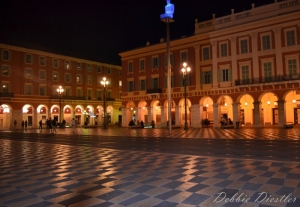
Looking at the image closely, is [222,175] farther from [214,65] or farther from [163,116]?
[163,116]

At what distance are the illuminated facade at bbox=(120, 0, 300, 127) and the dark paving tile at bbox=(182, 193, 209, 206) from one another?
2935cm

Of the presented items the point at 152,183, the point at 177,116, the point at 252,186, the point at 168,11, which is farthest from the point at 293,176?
the point at 177,116

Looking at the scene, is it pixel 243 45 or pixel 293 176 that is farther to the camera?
pixel 243 45

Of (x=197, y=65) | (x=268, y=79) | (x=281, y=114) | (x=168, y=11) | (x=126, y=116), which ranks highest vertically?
(x=168, y=11)

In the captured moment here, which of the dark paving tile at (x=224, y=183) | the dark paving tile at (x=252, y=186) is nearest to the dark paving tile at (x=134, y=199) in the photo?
the dark paving tile at (x=224, y=183)

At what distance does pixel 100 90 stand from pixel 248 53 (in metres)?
39.4

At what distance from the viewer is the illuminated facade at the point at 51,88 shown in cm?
4909

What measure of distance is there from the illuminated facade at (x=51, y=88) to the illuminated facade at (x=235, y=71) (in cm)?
1544

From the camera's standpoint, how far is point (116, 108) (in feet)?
221

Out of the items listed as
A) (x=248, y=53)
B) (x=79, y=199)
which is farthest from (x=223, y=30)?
(x=79, y=199)

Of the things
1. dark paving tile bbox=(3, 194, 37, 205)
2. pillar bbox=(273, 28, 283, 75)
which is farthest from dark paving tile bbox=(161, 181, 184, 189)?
pillar bbox=(273, 28, 283, 75)

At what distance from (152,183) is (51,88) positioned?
176 ft

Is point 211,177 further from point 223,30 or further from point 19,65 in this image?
point 19,65

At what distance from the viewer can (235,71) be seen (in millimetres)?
35594
